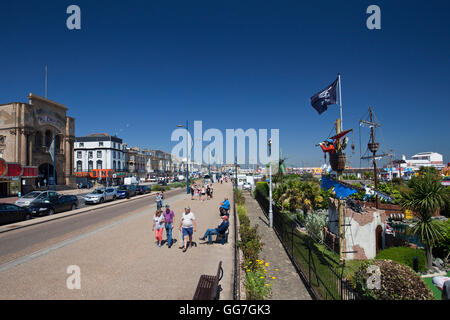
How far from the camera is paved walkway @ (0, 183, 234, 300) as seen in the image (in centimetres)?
565

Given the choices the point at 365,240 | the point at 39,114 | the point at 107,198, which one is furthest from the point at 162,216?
the point at 39,114

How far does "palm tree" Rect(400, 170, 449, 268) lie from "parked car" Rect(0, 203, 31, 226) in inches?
781

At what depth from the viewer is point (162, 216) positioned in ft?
31.0

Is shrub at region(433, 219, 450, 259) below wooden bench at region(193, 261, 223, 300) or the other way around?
below

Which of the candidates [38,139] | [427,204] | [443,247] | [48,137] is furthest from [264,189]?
[48,137]

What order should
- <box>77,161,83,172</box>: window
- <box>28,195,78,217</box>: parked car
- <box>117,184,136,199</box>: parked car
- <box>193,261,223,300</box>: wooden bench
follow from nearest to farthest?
<box>193,261,223,300</box>: wooden bench < <box>28,195,78,217</box>: parked car < <box>117,184,136,199</box>: parked car < <box>77,161,83,172</box>: window

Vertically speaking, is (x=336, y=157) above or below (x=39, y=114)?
below

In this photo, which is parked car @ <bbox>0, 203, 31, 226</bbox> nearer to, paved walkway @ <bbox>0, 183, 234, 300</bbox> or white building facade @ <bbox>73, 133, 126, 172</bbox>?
paved walkway @ <bbox>0, 183, 234, 300</bbox>

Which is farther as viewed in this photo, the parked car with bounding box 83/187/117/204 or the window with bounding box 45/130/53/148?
the window with bounding box 45/130/53/148

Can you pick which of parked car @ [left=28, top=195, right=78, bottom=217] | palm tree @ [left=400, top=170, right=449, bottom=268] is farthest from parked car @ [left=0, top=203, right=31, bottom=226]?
→ palm tree @ [left=400, top=170, right=449, bottom=268]

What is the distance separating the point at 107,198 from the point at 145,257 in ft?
64.6

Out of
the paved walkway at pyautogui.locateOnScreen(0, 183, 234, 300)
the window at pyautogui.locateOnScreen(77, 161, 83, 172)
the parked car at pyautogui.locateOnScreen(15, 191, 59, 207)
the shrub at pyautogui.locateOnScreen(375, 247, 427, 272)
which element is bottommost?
the shrub at pyautogui.locateOnScreen(375, 247, 427, 272)
